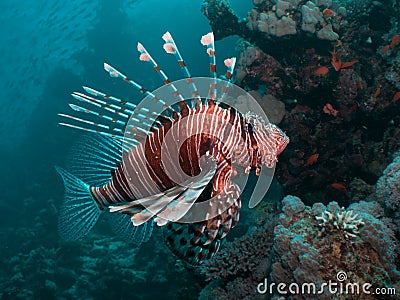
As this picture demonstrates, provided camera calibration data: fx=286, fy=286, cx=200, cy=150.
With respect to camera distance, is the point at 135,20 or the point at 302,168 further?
the point at 135,20

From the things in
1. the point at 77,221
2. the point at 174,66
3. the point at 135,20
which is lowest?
the point at 77,221

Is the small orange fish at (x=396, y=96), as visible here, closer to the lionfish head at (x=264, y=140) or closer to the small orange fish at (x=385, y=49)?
the small orange fish at (x=385, y=49)

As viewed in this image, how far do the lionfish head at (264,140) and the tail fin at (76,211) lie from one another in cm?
182

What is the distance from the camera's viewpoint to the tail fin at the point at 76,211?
3.15 meters

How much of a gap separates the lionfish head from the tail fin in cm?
182

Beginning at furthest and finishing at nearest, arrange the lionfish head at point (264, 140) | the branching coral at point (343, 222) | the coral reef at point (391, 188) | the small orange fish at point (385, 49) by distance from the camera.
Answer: the small orange fish at point (385, 49), the coral reef at point (391, 188), the branching coral at point (343, 222), the lionfish head at point (264, 140)

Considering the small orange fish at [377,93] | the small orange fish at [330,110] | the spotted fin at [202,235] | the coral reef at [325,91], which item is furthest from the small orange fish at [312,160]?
the spotted fin at [202,235]

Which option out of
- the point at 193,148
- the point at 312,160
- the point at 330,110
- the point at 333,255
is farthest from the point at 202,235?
the point at 330,110

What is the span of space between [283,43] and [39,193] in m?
16.6

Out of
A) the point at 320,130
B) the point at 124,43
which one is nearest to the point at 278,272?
the point at 320,130

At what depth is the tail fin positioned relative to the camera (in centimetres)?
315

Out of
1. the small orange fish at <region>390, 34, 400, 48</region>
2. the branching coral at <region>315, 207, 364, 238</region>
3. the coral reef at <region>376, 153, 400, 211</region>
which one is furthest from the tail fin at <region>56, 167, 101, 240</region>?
the small orange fish at <region>390, 34, 400, 48</region>

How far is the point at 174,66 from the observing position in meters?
26.8

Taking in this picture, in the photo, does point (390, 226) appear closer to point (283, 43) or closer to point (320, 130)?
point (320, 130)
